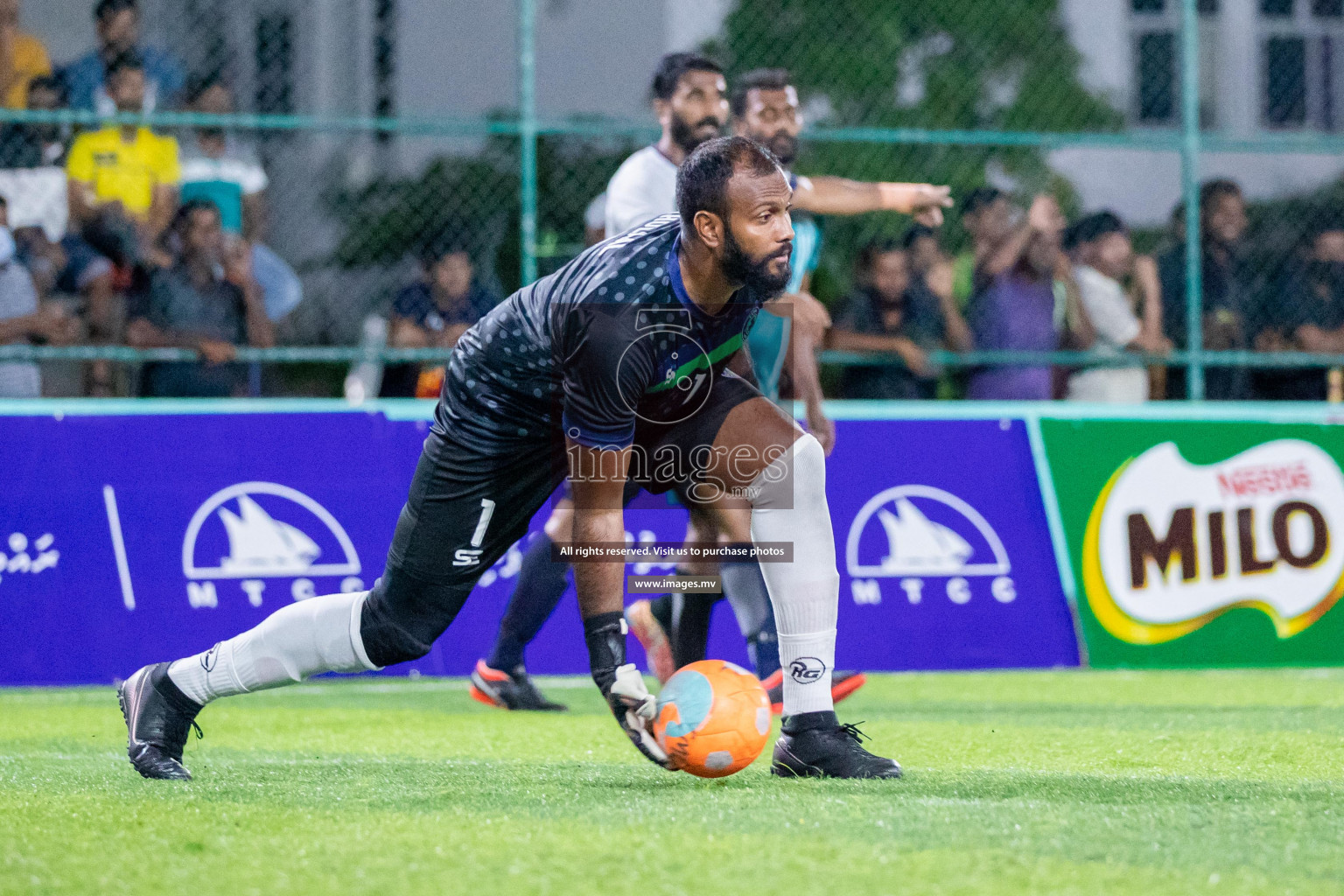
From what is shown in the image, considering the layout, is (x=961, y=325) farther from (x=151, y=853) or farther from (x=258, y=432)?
(x=151, y=853)

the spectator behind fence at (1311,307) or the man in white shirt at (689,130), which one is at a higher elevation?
the man in white shirt at (689,130)

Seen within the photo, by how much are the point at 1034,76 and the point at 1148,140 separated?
561 cm

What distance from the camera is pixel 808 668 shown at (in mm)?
4438

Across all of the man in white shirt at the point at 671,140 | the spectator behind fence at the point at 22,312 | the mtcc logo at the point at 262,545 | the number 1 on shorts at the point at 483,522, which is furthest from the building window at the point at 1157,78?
the number 1 on shorts at the point at 483,522

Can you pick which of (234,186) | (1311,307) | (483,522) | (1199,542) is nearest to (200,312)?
(234,186)

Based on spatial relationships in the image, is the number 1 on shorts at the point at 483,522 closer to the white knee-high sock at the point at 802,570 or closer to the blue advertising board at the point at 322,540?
the white knee-high sock at the point at 802,570

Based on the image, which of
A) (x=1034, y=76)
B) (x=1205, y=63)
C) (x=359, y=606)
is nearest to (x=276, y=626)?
(x=359, y=606)

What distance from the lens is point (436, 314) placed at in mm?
9141

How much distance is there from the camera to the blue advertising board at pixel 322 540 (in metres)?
7.59

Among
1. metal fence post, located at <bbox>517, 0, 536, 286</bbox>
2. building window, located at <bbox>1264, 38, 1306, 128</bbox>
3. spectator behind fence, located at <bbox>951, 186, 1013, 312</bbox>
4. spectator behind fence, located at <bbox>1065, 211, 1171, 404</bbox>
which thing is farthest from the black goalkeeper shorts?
building window, located at <bbox>1264, 38, 1306, 128</bbox>

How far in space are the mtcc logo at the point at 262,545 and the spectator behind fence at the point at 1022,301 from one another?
11.7 ft

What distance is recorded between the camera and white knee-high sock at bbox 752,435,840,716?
440 centimetres

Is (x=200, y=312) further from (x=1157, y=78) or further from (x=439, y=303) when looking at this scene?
(x=1157, y=78)

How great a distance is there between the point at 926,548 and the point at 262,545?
317cm
